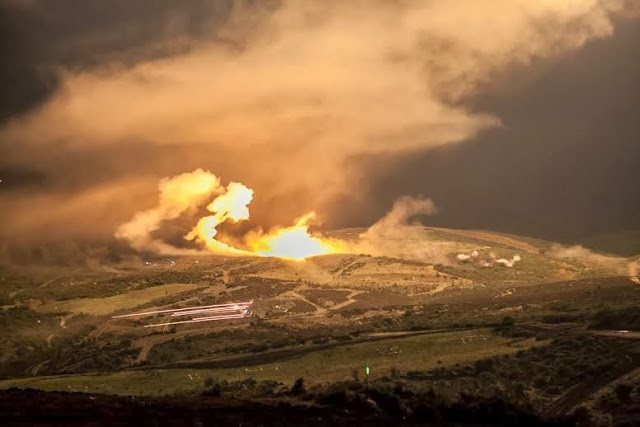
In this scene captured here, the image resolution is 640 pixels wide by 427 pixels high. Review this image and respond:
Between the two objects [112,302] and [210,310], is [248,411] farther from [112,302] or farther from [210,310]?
[112,302]

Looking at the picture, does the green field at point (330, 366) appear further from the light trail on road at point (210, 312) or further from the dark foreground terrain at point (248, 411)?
the light trail on road at point (210, 312)

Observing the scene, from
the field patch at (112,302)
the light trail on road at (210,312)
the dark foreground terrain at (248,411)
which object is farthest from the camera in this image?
the field patch at (112,302)

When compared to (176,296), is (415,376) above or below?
below

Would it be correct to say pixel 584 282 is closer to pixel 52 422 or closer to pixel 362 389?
pixel 362 389

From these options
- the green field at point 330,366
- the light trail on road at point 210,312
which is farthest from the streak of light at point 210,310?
the green field at point 330,366

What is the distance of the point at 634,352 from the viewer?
7231 cm

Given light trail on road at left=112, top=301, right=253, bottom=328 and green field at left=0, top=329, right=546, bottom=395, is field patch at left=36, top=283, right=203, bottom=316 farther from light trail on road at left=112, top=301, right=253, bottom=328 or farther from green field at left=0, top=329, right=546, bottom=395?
green field at left=0, top=329, right=546, bottom=395

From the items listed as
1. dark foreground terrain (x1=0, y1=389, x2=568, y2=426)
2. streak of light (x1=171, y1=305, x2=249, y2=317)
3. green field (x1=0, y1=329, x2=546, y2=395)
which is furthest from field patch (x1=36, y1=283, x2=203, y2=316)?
dark foreground terrain (x1=0, y1=389, x2=568, y2=426)

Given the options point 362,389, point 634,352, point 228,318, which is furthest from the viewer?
point 228,318

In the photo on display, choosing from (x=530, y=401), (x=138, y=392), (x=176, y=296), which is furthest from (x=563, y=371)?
(x=176, y=296)

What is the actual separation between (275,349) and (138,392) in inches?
1315

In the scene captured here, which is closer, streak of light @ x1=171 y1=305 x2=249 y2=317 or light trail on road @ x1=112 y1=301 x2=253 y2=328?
light trail on road @ x1=112 y1=301 x2=253 y2=328

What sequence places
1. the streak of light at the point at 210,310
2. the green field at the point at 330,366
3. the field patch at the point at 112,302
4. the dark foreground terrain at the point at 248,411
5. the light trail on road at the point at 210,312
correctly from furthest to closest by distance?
the field patch at the point at 112,302, the streak of light at the point at 210,310, the light trail on road at the point at 210,312, the green field at the point at 330,366, the dark foreground terrain at the point at 248,411

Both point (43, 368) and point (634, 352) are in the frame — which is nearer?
point (634, 352)
